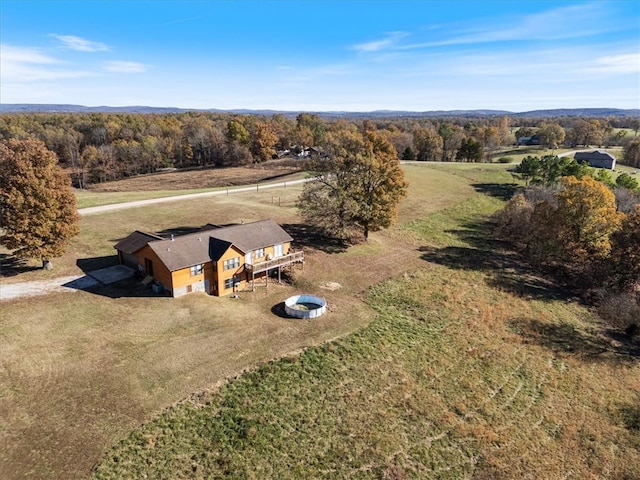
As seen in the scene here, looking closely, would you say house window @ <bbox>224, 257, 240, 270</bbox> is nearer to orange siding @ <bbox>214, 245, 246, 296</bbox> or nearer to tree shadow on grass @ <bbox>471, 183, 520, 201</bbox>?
orange siding @ <bbox>214, 245, 246, 296</bbox>

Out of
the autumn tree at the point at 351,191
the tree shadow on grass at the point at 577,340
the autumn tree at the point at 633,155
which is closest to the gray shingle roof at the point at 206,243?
the autumn tree at the point at 351,191

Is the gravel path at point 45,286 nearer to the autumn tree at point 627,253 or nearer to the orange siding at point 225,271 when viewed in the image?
the orange siding at point 225,271

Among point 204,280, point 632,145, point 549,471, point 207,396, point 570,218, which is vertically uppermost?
point 632,145

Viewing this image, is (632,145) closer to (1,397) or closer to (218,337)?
(218,337)

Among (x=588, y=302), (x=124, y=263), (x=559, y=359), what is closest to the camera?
(x=559, y=359)

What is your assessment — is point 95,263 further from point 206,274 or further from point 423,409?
point 423,409

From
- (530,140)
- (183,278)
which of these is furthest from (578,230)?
(530,140)

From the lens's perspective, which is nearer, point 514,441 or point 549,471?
point 549,471

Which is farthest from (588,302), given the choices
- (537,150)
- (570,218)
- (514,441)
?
(537,150)
